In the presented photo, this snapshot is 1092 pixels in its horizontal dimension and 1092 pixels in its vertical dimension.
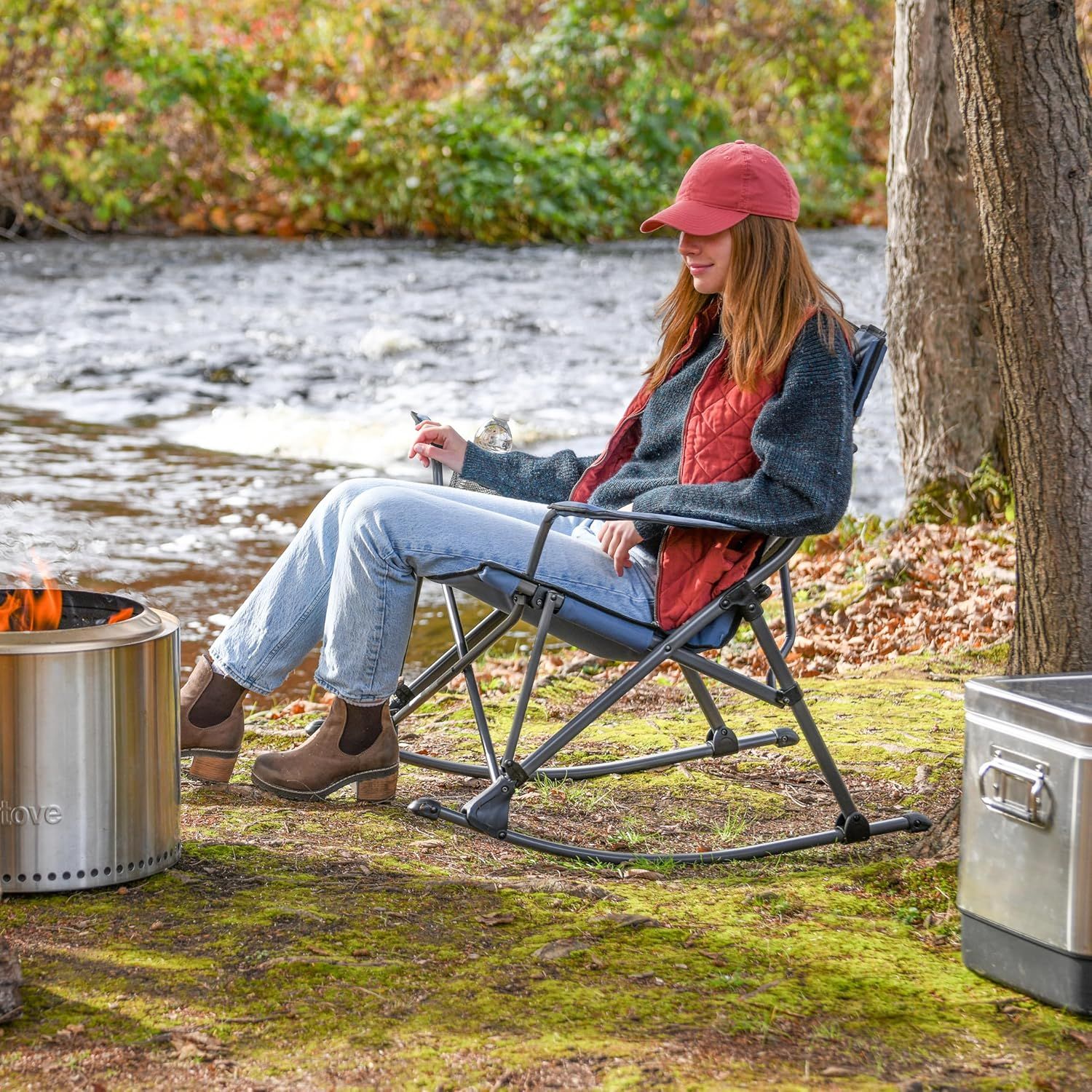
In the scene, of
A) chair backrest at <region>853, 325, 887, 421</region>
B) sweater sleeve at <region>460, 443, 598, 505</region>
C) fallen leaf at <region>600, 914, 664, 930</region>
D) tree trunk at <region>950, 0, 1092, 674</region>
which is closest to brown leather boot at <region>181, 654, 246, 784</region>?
sweater sleeve at <region>460, 443, 598, 505</region>

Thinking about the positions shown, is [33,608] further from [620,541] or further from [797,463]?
[797,463]

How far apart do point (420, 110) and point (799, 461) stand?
1384 cm

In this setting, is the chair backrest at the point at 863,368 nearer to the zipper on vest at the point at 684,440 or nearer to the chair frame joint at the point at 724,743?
the zipper on vest at the point at 684,440

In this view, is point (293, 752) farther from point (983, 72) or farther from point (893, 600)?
point (893, 600)

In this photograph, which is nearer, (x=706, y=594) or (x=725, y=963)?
(x=725, y=963)

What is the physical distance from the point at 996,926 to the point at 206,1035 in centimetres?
124

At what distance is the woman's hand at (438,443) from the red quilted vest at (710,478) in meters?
0.56

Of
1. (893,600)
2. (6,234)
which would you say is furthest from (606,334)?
(6,234)

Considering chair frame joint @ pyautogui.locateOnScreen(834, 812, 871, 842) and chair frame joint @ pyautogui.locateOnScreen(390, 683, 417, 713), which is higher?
chair frame joint @ pyautogui.locateOnScreen(390, 683, 417, 713)

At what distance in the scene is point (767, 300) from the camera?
301 centimetres

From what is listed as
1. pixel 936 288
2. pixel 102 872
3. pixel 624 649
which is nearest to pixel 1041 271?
pixel 624 649

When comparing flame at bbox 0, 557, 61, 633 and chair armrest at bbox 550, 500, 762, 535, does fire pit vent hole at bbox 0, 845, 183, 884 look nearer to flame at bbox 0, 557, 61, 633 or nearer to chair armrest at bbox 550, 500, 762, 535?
flame at bbox 0, 557, 61, 633

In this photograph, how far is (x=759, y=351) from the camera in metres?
2.98

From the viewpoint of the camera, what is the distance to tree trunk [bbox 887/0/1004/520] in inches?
210
